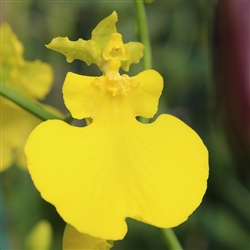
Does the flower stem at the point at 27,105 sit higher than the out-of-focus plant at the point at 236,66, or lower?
higher

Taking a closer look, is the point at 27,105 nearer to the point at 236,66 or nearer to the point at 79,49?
the point at 79,49

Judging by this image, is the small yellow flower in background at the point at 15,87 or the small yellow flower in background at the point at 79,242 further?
the small yellow flower in background at the point at 15,87

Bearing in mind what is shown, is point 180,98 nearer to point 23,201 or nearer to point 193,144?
point 23,201

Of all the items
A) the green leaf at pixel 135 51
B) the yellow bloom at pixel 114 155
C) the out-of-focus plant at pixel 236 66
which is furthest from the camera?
the out-of-focus plant at pixel 236 66

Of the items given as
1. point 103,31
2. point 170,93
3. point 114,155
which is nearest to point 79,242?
point 114,155

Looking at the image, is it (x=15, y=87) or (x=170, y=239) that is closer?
(x=170, y=239)

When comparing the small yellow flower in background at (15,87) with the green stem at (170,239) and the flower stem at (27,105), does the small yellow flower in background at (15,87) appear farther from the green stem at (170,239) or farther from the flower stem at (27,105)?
the green stem at (170,239)

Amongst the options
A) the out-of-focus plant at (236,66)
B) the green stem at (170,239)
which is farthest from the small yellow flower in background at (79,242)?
the out-of-focus plant at (236,66)
